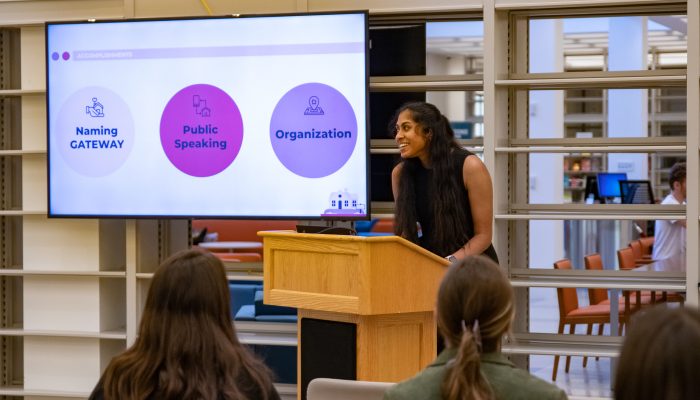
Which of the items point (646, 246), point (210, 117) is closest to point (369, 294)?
point (210, 117)

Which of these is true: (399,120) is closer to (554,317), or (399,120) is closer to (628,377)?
(628,377)

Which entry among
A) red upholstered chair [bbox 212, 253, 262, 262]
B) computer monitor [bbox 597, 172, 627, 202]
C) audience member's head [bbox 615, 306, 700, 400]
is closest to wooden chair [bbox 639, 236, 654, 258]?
computer monitor [bbox 597, 172, 627, 202]

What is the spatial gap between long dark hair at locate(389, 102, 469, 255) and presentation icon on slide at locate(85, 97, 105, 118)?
181 centimetres

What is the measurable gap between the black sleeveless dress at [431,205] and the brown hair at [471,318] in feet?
7.32

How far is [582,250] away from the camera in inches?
456

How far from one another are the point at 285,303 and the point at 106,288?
2139mm

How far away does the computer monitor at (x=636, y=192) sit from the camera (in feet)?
35.4

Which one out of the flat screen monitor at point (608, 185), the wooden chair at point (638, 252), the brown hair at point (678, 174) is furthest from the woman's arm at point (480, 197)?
the flat screen monitor at point (608, 185)

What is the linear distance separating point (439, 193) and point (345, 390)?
6.40 feet

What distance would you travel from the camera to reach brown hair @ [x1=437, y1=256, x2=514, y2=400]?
6.15 ft

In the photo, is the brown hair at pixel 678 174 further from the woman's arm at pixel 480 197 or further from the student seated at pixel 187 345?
the student seated at pixel 187 345

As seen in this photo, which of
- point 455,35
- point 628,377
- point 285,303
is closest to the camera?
point 628,377

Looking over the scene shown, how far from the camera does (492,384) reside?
1924 millimetres

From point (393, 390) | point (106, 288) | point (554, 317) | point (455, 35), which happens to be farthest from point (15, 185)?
point (455, 35)
